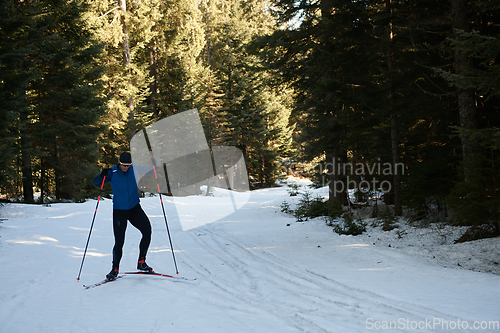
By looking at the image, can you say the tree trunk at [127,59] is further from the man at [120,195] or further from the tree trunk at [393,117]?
the man at [120,195]

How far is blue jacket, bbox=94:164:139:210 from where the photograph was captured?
5.24m

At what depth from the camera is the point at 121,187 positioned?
5258 millimetres

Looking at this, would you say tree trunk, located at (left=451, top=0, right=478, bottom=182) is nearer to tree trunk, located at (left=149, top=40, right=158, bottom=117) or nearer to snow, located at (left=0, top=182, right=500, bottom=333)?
snow, located at (left=0, top=182, right=500, bottom=333)

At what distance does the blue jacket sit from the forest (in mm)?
6062

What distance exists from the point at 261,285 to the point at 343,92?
26.0ft

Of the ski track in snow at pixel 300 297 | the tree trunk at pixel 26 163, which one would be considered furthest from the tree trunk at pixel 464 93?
the tree trunk at pixel 26 163

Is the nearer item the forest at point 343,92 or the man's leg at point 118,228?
the man's leg at point 118,228

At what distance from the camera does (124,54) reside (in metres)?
24.9

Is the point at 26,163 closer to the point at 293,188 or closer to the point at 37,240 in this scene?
the point at 37,240

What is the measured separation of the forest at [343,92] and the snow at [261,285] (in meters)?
1.58

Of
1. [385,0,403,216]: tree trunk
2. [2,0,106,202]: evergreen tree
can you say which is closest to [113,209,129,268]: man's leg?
[385,0,403,216]: tree trunk

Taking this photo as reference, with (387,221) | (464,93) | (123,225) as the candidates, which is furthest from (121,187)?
(464,93)

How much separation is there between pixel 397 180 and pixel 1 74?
1397 centimetres

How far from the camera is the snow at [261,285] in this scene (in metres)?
3.66
